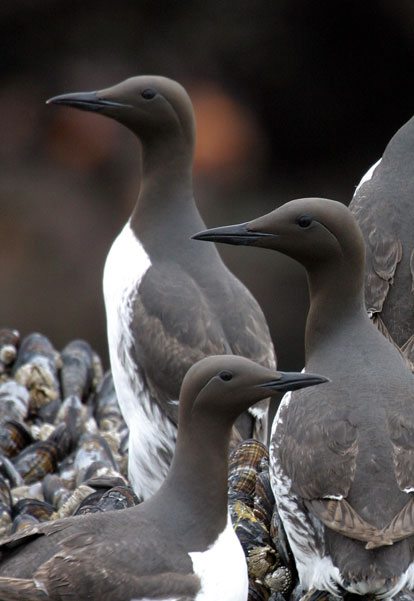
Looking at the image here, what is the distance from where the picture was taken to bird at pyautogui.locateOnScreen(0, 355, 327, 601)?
18.8 ft

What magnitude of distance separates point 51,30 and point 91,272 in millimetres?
2782

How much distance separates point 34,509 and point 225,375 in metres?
1.76

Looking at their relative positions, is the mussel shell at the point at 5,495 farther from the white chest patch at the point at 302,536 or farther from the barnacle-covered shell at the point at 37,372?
the barnacle-covered shell at the point at 37,372

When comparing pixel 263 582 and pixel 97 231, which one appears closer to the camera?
pixel 263 582

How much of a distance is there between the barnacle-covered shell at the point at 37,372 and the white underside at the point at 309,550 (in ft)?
10.5

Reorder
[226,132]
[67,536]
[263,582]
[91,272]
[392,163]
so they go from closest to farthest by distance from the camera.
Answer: [67,536], [263,582], [392,163], [91,272], [226,132]

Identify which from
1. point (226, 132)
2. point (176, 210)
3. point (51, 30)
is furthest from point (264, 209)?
point (176, 210)

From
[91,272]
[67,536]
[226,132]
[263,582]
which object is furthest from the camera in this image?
[226,132]

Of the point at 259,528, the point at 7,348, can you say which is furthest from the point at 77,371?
the point at 259,528

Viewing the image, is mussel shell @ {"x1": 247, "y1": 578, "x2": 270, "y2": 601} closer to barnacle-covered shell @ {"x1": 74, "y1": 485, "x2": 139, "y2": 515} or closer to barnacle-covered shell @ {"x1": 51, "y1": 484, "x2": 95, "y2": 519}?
barnacle-covered shell @ {"x1": 74, "y1": 485, "x2": 139, "y2": 515}

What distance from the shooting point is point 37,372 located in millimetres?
9586

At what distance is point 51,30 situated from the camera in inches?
752

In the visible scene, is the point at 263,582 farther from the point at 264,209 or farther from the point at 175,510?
the point at 264,209

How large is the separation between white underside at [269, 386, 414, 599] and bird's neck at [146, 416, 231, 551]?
0.28 m
